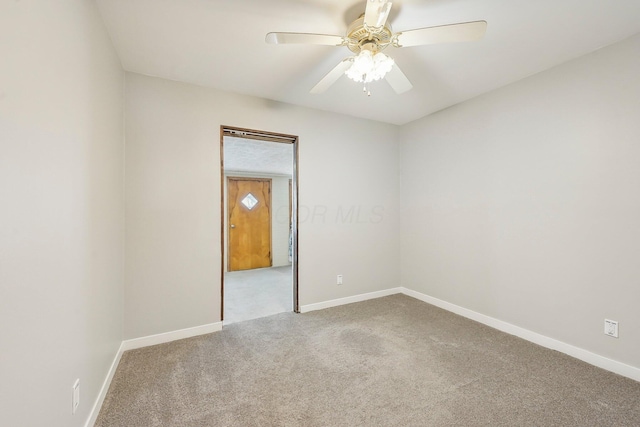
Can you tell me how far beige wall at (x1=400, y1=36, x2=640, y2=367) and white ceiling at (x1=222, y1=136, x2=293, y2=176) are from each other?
2320mm

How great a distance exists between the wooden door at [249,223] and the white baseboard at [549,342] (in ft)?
13.5

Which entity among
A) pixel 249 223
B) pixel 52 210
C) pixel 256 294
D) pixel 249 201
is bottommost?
pixel 256 294

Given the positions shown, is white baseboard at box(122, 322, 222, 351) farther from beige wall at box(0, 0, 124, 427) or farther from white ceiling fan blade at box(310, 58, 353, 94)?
white ceiling fan blade at box(310, 58, 353, 94)

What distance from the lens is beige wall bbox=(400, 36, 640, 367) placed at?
1943 millimetres

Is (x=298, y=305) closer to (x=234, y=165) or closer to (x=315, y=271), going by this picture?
(x=315, y=271)

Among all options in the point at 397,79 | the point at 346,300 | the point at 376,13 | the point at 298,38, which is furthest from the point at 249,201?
the point at 376,13

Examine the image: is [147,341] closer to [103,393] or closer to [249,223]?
[103,393]

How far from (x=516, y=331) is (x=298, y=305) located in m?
2.26

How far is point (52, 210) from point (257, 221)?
523cm

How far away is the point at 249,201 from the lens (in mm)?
6203

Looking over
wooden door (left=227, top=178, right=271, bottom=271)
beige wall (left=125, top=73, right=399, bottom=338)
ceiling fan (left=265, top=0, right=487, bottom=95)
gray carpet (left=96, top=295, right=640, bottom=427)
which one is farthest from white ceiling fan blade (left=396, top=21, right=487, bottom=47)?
wooden door (left=227, top=178, right=271, bottom=271)

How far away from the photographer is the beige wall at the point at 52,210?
2.64 ft

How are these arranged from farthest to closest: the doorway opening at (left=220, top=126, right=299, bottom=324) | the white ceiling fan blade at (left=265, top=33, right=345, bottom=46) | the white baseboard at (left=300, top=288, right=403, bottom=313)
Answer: the doorway opening at (left=220, top=126, right=299, bottom=324) → the white baseboard at (left=300, top=288, right=403, bottom=313) → the white ceiling fan blade at (left=265, top=33, right=345, bottom=46)

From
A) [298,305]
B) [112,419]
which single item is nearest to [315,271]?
[298,305]
